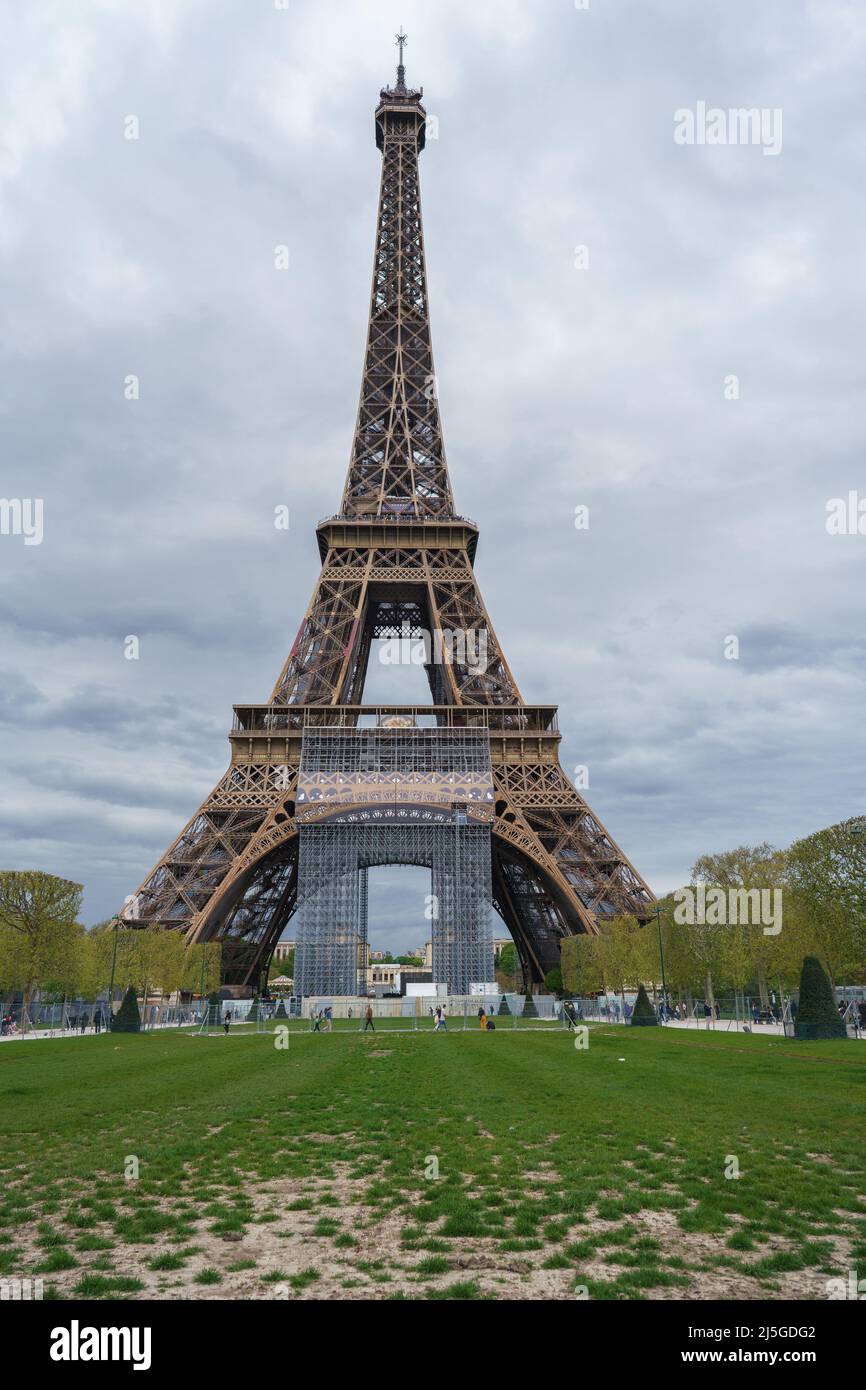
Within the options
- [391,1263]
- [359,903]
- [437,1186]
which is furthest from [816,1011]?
[359,903]

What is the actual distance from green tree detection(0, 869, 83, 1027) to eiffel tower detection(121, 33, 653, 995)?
8.60m

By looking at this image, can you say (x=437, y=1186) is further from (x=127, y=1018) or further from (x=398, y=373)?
(x=398, y=373)

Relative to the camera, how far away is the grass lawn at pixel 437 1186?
20.1 feet

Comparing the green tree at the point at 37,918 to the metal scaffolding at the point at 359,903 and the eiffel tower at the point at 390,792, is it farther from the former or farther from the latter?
the metal scaffolding at the point at 359,903

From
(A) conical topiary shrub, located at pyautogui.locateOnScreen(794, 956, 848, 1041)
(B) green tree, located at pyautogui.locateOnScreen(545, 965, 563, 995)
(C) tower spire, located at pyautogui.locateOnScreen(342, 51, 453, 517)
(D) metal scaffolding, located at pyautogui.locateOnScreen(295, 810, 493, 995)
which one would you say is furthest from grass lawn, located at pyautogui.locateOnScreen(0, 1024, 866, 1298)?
(C) tower spire, located at pyautogui.locateOnScreen(342, 51, 453, 517)

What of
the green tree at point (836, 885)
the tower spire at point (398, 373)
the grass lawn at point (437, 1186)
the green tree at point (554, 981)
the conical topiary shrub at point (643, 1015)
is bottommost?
the green tree at point (554, 981)

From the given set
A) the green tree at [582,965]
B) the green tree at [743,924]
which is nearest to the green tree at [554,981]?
the green tree at [582,965]

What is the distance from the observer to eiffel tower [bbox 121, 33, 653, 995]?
49.0 m

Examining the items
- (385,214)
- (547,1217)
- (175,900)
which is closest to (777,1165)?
(547,1217)

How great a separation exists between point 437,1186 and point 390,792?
44330 millimetres

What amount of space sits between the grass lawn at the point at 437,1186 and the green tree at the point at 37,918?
17.5m

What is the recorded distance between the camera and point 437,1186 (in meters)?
8.63

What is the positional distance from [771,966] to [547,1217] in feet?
122
